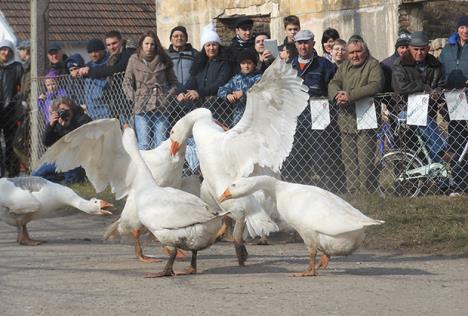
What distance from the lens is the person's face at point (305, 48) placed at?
12336 millimetres

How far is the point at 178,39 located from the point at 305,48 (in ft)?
6.24

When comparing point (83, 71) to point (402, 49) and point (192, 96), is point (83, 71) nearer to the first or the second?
point (192, 96)

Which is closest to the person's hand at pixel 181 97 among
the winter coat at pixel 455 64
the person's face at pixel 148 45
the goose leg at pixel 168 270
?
the person's face at pixel 148 45

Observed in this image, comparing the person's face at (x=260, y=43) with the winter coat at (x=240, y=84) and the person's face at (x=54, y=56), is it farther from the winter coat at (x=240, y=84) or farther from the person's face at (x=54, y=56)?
the person's face at (x=54, y=56)

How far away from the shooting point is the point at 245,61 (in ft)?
40.2

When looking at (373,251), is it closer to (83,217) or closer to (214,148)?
(214,148)

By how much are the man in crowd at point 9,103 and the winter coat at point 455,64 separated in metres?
7.02

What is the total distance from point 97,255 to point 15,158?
6.77 metres

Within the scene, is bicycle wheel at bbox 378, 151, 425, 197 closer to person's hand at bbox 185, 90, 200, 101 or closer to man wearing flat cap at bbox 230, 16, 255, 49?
person's hand at bbox 185, 90, 200, 101

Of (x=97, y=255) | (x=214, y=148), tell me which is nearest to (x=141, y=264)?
(x=97, y=255)

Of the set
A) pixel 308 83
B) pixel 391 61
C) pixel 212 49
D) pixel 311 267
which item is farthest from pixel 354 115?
pixel 311 267

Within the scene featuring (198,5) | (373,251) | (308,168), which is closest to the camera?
(373,251)

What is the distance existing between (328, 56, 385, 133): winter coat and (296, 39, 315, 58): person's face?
18.9 inches

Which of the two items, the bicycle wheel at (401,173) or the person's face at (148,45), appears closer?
the bicycle wheel at (401,173)
